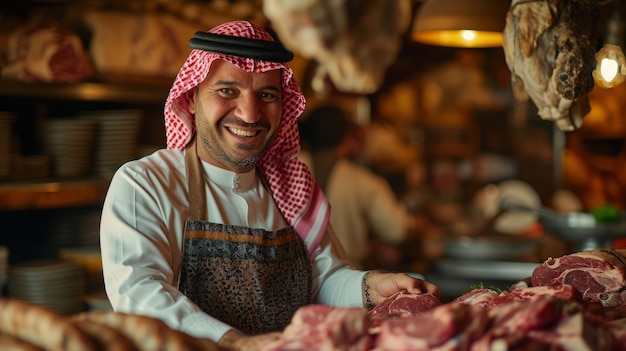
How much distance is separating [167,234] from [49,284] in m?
2.15

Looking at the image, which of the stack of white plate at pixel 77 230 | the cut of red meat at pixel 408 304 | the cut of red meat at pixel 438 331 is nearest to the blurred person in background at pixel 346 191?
the stack of white plate at pixel 77 230

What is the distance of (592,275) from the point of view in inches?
93.1

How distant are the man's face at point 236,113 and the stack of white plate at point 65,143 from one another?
79.0 inches

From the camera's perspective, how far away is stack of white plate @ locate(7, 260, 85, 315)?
169 inches

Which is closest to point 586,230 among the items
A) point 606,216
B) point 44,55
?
point 606,216

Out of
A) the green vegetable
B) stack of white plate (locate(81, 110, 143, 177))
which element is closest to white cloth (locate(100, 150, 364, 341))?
stack of white plate (locate(81, 110, 143, 177))

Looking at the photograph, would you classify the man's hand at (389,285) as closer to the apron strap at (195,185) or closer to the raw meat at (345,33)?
the apron strap at (195,185)

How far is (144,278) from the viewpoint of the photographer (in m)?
2.28

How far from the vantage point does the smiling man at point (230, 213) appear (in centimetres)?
241

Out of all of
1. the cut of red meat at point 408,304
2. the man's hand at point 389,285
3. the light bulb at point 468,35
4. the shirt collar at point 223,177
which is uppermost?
the light bulb at point 468,35

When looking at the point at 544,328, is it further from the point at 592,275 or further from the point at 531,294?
the point at 592,275

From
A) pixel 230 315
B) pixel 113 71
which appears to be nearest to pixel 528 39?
pixel 230 315

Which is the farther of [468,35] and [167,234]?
[468,35]

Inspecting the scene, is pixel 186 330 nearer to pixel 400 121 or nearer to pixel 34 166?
pixel 34 166
